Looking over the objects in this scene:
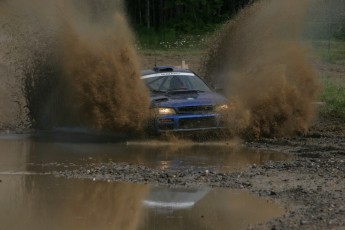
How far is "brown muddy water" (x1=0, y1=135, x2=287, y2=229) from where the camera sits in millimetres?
10273

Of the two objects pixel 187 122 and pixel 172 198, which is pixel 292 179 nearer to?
pixel 172 198

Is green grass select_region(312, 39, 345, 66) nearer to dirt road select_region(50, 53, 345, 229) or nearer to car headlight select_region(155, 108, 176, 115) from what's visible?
car headlight select_region(155, 108, 176, 115)

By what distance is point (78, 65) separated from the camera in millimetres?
18812

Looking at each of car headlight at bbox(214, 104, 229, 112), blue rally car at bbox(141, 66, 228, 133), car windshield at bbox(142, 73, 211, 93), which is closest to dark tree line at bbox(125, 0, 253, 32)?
car windshield at bbox(142, 73, 211, 93)

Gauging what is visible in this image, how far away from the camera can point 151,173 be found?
1339cm

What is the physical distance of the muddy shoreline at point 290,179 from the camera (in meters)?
9.99

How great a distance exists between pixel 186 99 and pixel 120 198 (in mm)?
6176

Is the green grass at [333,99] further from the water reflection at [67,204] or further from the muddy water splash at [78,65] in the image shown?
the water reflection at [67,204]

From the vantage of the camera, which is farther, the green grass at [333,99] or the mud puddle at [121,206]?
the green grass at [333,99]

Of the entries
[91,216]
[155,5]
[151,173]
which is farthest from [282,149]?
[155,5]

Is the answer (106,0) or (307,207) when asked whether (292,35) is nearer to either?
(106,0)

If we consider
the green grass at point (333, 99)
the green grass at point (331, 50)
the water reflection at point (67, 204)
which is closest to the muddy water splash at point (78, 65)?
the water reflection at point (67, 204)

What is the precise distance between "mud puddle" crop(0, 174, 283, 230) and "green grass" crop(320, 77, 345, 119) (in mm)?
9866

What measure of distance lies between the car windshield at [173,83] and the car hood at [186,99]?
38 centimetres
